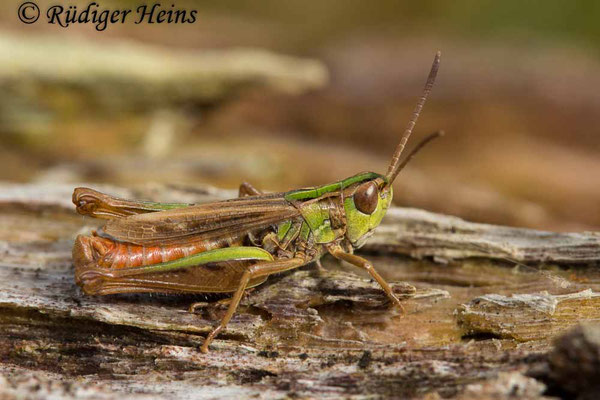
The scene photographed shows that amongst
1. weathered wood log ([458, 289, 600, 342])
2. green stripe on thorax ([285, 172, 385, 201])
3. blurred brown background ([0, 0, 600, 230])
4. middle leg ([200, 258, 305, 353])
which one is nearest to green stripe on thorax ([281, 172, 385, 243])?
green stripe on thorax ([285, 172, 385, 201])

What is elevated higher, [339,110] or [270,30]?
[270,30]

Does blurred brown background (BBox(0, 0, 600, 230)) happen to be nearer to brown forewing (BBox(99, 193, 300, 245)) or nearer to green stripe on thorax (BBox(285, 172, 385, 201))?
green stripe on thorax (BBox(285, 172, 385, 201))

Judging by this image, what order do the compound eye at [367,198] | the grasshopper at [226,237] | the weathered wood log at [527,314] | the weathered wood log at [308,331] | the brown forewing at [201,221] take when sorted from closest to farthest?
the weathered wood log at [308,331] → the weathered wood log at [527,314] → the grasshopper at [226,237] → the brown forewing at [201,221] → the compound eye at [367,198]

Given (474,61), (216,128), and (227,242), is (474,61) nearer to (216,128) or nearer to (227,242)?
(216,128)

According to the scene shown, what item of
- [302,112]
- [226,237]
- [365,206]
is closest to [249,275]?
[226,237]

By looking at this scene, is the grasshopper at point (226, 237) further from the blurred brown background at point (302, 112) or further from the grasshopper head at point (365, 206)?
the blurred brown background at point (302, 112)

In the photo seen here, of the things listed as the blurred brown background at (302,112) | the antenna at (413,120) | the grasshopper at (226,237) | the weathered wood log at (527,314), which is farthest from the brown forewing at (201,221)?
the blurred brown background at (302,112)

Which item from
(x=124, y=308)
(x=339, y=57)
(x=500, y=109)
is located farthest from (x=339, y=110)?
(x=124, y=308)
